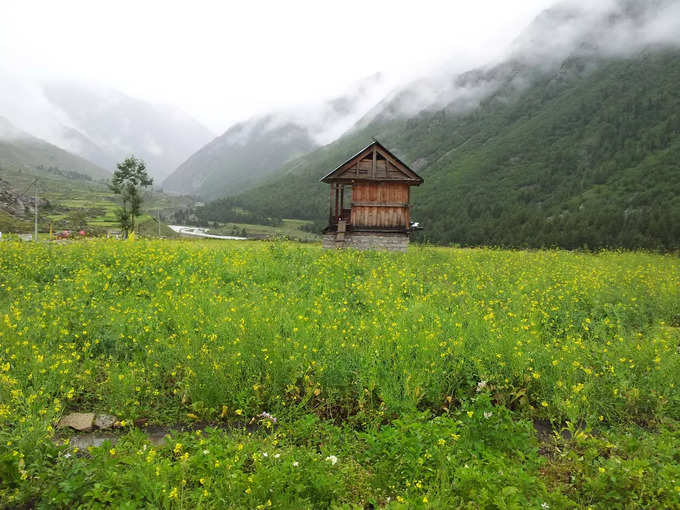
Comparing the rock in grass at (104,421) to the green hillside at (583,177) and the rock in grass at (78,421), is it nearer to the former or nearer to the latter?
the rock in grass at (78,421)

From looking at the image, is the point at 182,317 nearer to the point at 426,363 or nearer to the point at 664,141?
the point at 426,363

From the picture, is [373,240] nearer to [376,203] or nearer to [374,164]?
[376,203]

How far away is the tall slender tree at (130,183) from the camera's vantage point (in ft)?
188

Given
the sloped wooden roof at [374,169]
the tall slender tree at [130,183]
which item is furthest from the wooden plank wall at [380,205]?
the tall slender tree at [130,183]

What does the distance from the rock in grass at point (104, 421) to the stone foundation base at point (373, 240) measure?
18.0 m

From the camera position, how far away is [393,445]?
4.73 m

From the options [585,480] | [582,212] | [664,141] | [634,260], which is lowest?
[585,480]

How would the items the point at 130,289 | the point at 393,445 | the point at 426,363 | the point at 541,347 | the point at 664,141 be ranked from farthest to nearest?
1. the point at 664,141
2. the point at 130,289
3. the point at 541,347
4. the point at 426,363
5. the point at 393,445

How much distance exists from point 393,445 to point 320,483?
1071 mm

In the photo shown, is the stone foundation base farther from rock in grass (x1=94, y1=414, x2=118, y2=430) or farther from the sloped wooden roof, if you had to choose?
rock in grass (x1=94, y1=414, x2=118, y2=430)

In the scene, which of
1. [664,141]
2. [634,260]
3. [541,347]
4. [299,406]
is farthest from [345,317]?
[664,141]

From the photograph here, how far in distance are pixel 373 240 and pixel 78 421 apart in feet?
62.8

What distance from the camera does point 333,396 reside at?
636cm

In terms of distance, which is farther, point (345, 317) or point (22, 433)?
point (345, 317)
